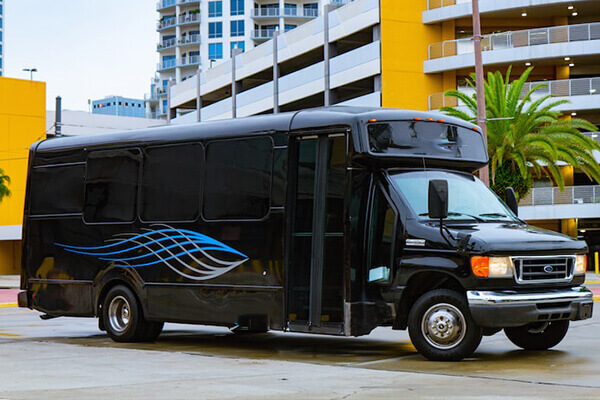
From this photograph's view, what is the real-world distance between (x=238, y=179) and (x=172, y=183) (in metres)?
1.40

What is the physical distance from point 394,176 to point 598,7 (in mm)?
45813

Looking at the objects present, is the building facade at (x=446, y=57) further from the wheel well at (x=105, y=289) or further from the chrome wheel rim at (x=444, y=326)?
the chrome wheel rim at (x=444, y=326)

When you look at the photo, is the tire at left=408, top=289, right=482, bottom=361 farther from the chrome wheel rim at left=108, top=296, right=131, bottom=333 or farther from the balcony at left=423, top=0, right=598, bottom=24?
the balcony at left=423, top=0, right=598, bottom=24

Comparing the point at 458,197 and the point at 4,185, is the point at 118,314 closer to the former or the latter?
the point at 458,197

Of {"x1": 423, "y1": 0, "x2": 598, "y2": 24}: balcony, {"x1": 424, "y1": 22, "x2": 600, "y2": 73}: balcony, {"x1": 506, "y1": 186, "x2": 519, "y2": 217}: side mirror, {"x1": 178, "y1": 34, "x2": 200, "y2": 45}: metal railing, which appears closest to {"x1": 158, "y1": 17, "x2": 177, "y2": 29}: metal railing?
{"x1": 178, "y1": 34, "x2": 200, "y2": 45}: metal railing

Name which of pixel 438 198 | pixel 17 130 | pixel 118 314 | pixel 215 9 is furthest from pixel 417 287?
pixel 215 9

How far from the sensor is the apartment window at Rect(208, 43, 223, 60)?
399ft

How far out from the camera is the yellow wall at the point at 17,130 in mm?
72438

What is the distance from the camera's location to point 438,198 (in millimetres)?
11547

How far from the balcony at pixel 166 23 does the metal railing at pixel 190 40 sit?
2.34m

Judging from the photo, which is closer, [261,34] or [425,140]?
[425,140]

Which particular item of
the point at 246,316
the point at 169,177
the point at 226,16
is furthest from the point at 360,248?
the point at 226,16

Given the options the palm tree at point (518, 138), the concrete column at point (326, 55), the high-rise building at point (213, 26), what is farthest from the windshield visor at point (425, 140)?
the high-rise building at point (213, 26)

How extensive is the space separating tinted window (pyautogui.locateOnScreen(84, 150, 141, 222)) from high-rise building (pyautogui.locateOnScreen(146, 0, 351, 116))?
102000mm
